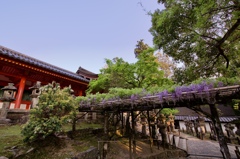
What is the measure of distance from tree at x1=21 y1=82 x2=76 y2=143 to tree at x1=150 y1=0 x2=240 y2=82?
586 centimetres

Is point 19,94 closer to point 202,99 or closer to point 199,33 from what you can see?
point 202,99

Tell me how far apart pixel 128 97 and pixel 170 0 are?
16.1 feet

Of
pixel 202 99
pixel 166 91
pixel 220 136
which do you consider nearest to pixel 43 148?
pixel 166 91

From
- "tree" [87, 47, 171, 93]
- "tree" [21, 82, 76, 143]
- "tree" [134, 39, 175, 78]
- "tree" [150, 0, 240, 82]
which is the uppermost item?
"tree" [134, 39, 175, 78]

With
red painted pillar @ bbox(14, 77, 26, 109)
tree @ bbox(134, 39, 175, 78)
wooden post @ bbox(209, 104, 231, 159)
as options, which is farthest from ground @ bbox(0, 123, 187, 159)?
tree @ bbox(134, 39, 175, 78)

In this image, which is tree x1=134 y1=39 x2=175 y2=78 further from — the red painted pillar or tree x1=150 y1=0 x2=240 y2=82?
the red painted pillar

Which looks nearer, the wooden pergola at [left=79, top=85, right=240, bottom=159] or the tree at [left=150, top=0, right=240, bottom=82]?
the wooden pergola at [left=79, top=85, right=240, bottom=159]

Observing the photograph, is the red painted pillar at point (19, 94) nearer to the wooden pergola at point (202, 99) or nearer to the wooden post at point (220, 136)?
the wooden pergola at point (202, 99)

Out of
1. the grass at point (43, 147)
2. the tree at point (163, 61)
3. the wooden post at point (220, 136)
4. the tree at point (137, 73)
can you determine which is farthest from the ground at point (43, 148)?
the tree at point (163, 61)

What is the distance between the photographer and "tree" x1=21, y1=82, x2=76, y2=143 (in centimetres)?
511

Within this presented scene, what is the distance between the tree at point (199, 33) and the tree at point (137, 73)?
3.72ft

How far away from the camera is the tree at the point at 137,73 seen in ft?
26.3

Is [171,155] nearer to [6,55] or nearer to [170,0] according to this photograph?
[170,0]

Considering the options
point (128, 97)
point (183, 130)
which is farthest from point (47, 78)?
point (183, 130)
